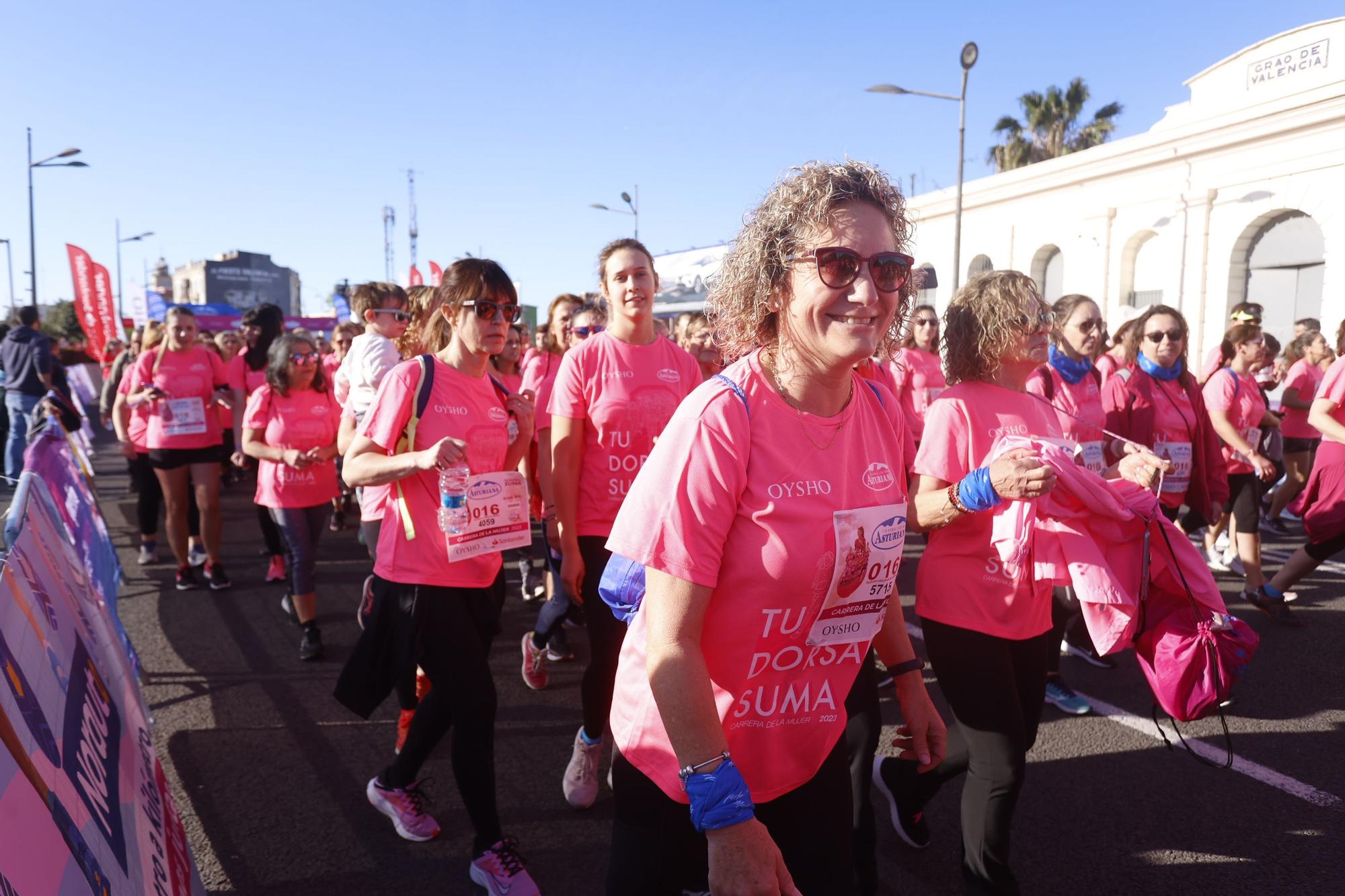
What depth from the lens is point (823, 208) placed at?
1.68 m

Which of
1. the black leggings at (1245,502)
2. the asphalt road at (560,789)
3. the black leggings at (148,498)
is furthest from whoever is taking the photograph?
the black leggings at (148,498)

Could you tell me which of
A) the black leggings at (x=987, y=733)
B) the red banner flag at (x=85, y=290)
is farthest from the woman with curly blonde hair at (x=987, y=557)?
the red banner flag at (x=85, y=290)

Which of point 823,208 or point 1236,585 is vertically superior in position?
point 823,208

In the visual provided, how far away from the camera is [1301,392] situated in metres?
8.24

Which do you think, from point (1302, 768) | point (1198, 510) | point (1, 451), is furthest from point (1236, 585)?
point (1, 451)

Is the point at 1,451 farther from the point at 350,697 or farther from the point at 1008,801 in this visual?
the point at 1008,801

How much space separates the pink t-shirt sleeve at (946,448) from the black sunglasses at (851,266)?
44.8 inches

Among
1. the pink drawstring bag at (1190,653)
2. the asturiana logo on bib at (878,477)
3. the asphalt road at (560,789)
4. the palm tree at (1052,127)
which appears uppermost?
the palm tree at (1052,127)

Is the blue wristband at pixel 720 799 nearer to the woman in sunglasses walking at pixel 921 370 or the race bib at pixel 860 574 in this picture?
the race bib at pixel 860 574

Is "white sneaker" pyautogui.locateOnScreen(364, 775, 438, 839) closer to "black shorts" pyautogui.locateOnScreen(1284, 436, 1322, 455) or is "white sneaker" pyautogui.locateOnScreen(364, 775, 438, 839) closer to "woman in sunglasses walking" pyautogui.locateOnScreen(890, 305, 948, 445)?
"woman in sunglasses walking" pyautogui.locateOnScreen(890, 305, 948, 445)

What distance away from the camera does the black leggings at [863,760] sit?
2.75 metres

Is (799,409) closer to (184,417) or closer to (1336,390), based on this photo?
(1336,390)

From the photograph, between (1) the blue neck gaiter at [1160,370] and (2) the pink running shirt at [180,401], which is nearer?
(1) the blue neck gaiter at [1160,370]

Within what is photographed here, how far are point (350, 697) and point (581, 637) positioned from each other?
9.43 ft
